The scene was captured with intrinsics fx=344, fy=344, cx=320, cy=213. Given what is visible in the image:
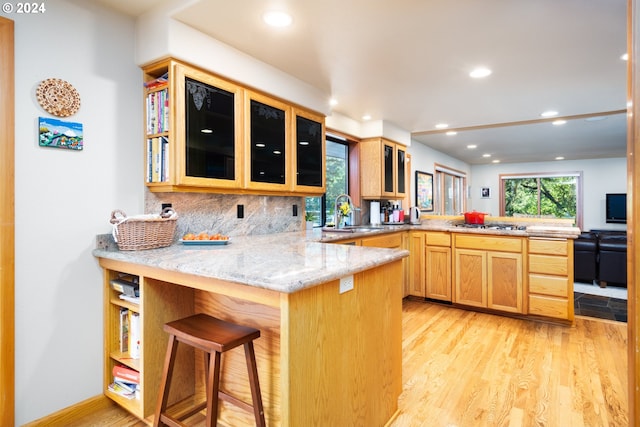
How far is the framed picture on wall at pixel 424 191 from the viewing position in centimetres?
593

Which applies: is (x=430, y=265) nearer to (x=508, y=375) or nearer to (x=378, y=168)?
(x=378, y=168)

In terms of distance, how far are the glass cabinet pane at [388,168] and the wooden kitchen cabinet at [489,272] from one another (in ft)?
3.66

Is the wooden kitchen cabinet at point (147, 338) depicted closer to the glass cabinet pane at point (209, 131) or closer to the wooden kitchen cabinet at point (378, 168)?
the glass cabinet pane at point (209, 131)

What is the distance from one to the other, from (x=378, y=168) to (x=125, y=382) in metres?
3.45

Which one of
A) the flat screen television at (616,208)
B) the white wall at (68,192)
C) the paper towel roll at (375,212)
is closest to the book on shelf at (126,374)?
the white wall at (68,192)

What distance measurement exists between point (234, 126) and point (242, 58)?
20.0 inches

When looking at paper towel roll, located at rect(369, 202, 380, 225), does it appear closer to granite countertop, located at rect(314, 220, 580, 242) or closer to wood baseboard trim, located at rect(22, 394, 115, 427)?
granite countertop, located at rect(314, 220, 580, 242)

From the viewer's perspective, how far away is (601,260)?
15.6 feet

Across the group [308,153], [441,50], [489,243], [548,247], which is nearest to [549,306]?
[548,247]

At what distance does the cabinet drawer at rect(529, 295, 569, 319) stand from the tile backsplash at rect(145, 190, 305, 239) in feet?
8.00

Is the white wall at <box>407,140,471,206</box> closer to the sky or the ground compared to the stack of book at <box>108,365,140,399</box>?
closer to the sky

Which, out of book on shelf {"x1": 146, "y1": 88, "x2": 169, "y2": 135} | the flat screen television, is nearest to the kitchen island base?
book on shelf {"x1": 146, "y1": 88, "x2": 169, "y2": 135}

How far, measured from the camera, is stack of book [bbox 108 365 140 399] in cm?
187

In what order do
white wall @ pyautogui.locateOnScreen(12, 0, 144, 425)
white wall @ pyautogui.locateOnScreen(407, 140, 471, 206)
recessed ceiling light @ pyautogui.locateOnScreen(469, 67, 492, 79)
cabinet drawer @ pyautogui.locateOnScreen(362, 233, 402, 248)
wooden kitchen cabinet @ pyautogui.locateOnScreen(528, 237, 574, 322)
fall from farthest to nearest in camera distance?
white wall @ pyautogui.locateOnScreen(407, 140, 471, 206)
cabinet drawer @ pyautogui.locateOnScreen(362, 233, 402, 248)
wooden kitchen cabinet @ pyautogui.locateOnScreen(528, 237, 574, 322)
recessed ceiling light @ pyautogui.locateOnScreen(469, 67, 492, 79)
white wall @ pyautogui.locateOnScreen(12, 0, 144, 425)
